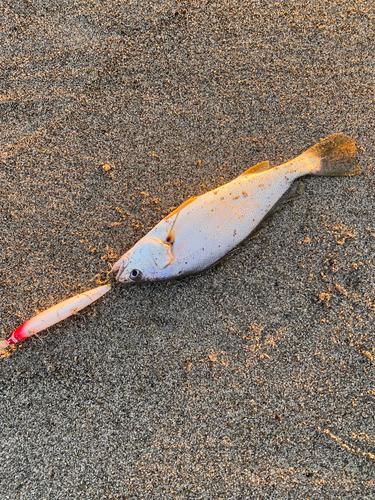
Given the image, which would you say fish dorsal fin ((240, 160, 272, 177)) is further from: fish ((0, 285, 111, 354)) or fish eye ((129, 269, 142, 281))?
fish ((0, 285, 111, 354))

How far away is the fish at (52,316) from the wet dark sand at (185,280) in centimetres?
10

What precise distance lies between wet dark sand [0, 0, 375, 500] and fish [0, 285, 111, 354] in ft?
0.32

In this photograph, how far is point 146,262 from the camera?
183cm

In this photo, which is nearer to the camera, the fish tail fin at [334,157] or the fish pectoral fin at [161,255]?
the fish pectoral fin at [161,255]

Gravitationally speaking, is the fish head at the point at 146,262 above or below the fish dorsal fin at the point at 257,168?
below

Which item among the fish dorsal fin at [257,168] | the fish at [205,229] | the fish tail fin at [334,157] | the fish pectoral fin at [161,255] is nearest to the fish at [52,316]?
the fish at [205,229]

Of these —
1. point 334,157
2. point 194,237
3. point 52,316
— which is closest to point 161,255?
point 194,237

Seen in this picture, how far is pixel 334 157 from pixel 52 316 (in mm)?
2087

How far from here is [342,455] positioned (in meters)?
1.84

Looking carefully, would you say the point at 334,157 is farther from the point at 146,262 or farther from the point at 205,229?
the point at 146,262

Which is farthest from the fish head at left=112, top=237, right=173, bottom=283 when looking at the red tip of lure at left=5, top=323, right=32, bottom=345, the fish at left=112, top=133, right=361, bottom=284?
the red tip of lure at left=5, top=323, right=32, bottom=345

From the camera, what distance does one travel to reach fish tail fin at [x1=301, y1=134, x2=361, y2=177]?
2006 mm

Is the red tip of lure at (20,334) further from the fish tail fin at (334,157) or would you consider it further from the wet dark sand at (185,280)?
the fish tail fin at (334,157)

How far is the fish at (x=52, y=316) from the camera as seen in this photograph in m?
1.84
